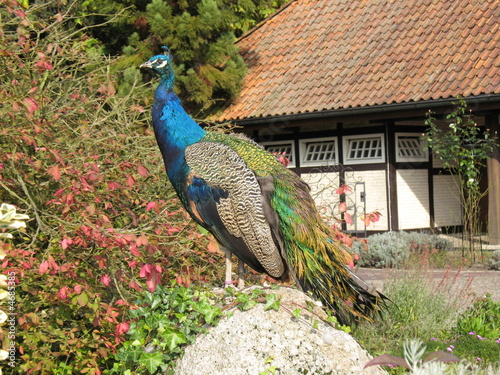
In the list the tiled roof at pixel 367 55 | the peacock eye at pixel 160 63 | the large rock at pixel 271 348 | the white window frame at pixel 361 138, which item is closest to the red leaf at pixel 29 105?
the peacock eye at pixel 160 63

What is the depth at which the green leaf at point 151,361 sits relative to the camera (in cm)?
356

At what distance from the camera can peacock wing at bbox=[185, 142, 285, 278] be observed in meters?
4.21

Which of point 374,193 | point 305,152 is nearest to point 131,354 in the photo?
point 374,193

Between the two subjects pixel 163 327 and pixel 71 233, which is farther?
pixel 71 233

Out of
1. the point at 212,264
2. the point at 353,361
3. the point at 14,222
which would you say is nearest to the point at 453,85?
the point at 212,264

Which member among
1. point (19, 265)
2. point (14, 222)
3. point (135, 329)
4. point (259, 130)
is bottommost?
point (259, 130)

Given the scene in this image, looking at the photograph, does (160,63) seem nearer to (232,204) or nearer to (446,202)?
(232,204)

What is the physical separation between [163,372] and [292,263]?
110 centimetres

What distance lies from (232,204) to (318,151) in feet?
34.0

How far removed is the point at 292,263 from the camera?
13.8ft

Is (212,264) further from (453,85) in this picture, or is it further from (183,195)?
(453,85)

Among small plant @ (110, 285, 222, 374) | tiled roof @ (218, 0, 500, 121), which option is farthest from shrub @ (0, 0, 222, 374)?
tiled roof @ (218, 0, 500, 121)

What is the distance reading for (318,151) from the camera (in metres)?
14.5

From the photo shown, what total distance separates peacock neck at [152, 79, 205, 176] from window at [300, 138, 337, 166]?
379 inches
